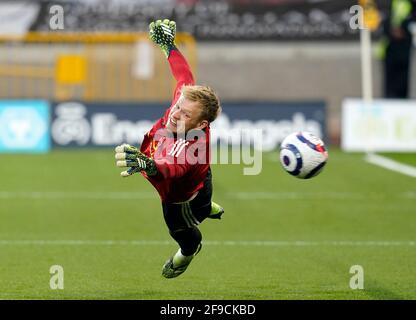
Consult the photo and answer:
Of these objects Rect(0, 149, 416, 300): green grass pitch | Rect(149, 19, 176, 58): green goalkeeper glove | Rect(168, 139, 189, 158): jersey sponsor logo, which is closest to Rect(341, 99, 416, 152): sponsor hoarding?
Rect(0, 149, 416, 300): green grass pitch

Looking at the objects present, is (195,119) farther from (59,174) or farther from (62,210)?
(59,174)

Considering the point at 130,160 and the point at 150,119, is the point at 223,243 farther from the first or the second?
the point at 150,119

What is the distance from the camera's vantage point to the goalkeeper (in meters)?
8.43

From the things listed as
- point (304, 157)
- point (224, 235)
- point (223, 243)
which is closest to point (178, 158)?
point (304, 157)

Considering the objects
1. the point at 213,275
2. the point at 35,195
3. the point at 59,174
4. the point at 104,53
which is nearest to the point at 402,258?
the point at 213,275

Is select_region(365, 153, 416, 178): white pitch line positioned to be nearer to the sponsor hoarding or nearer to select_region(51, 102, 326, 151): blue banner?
the sponsor hoarding

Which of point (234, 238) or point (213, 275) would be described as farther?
point (234, 238)

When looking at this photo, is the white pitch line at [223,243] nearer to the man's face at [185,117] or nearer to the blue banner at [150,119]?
the man's face at [185,117]

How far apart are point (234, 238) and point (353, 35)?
678 inches

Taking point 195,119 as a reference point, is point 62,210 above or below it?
below

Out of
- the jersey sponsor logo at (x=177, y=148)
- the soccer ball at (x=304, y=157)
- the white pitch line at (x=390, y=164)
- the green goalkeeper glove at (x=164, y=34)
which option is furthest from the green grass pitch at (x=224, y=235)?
the green goalkeeper glove at (x=164, y=34)

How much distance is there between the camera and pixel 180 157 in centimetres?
855

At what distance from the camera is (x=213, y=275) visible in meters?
10.5

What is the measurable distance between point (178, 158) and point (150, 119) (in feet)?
44.8
